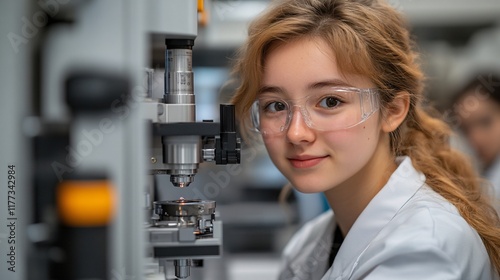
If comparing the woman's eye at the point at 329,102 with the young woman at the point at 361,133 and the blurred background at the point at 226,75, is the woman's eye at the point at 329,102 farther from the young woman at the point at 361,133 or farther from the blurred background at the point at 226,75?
the blurred background at the point at 226,75

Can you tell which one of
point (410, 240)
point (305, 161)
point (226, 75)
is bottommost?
point (410, 240)

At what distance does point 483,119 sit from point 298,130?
2183 millimetres

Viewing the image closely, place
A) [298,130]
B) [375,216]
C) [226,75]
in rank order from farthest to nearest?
[226,75]
[375,216]
[298,130]

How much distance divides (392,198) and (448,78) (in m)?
3.21

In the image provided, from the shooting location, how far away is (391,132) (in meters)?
1.58

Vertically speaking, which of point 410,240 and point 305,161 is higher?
Answer: point 305,161

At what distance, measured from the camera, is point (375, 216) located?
1476 millimetres

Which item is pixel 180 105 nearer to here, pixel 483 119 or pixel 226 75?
pixel 226 75

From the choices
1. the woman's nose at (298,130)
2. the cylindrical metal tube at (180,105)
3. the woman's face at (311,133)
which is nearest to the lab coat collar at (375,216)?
the woman's face at (311,133)

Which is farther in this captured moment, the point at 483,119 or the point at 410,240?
the point at 483,119

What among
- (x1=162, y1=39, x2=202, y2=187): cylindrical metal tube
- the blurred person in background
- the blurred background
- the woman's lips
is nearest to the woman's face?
the woman's lips

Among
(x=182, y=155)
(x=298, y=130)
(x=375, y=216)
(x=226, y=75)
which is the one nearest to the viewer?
(x=182, y=155)

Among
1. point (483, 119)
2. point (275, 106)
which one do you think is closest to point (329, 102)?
point (275, 106)

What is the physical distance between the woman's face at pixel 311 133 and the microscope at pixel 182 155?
168mm
